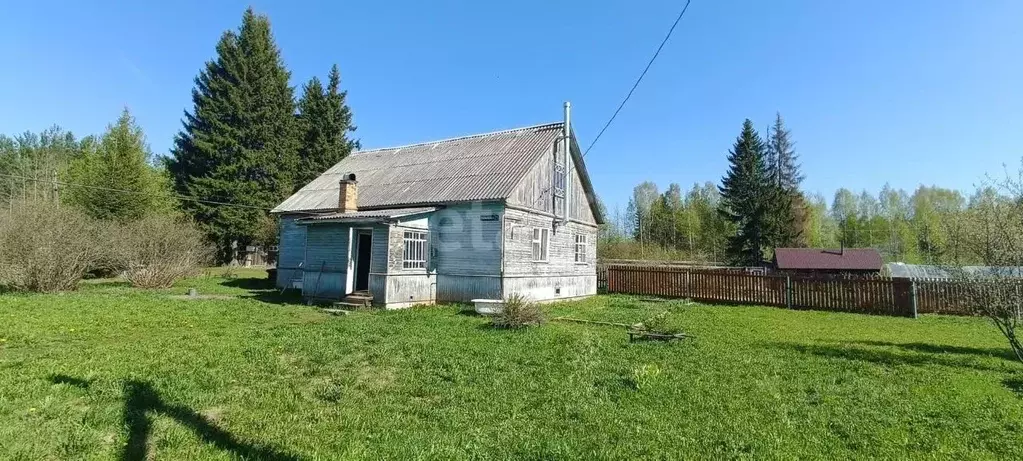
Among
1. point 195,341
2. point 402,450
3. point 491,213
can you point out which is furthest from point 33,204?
point 402,450

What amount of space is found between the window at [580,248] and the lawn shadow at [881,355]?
40.6 ft

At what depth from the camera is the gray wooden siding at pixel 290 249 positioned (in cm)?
2142

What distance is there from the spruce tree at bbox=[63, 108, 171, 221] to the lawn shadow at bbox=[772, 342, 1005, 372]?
1284 inches

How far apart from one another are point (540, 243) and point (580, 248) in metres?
3.83

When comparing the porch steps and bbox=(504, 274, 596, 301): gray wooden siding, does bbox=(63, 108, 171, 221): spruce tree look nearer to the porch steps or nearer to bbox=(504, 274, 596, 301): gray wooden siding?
the porch steps

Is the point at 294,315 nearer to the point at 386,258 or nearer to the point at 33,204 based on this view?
the point at 386,258

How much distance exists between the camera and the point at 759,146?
4447cm

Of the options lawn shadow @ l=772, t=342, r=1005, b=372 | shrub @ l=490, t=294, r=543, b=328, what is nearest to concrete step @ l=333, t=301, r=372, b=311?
shrub @ l=490, t=294, r=543, b=328

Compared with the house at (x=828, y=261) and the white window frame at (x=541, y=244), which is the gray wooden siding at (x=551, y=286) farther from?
the house at (x=828, y=261)

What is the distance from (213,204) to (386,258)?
93.0 feet

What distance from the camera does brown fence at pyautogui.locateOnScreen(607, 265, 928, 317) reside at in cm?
1598

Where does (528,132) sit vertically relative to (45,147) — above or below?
below

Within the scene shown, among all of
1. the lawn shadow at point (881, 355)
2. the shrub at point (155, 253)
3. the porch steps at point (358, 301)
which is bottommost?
the lawn shadow at point (881, 355)

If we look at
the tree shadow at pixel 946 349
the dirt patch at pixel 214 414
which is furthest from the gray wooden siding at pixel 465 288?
the dirt patch at pixel 214 414
